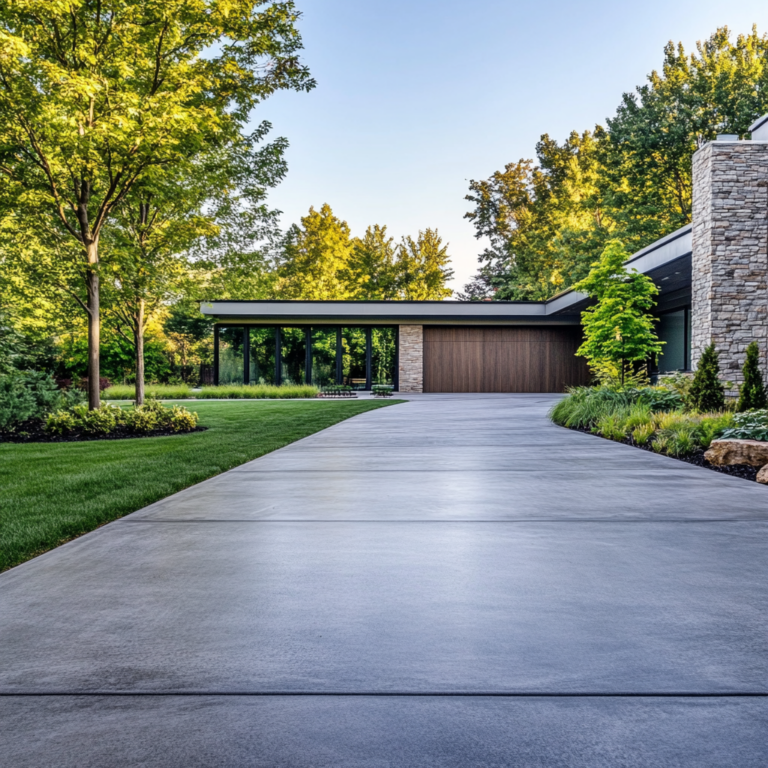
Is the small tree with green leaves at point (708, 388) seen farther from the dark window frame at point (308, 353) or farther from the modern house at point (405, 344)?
the dark window frame at point (308, 353)

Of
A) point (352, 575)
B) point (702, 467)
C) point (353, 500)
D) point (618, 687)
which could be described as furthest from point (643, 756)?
point (702, 467)

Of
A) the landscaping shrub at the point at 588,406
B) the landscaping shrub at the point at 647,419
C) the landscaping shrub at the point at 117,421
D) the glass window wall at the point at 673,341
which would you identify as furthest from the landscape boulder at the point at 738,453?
the glass window wall at the point at 673,341

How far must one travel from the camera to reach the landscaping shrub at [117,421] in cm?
1054

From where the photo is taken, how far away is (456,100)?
2602 cm

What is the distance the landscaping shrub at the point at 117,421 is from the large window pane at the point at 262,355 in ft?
55.6

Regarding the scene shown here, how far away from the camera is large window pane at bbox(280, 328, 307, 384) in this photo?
2873 cm

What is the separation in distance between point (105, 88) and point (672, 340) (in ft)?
64.8

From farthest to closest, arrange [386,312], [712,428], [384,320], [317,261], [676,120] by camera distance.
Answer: [317,261]
[676,120]
[384,320]
[386,312]
[712,428]

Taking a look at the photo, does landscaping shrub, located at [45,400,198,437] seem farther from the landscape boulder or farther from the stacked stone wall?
the stacked stone wall

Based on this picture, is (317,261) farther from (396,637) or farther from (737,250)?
(396,637)

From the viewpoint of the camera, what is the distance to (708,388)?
36.6ft

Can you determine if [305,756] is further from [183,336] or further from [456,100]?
[183,336]

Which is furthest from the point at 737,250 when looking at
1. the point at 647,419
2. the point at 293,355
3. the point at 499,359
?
the point at 293,355

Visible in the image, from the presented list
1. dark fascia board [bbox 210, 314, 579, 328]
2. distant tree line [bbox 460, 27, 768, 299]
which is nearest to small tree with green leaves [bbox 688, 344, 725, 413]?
dark fascia board [bbox 210, 314, 579, 328]
